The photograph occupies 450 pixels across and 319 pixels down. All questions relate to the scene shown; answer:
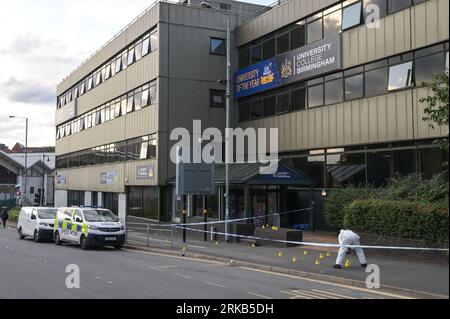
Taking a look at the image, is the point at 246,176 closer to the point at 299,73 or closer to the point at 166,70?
the point at 299,73

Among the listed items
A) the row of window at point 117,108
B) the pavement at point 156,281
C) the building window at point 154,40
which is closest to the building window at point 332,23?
the building window at point 154,40

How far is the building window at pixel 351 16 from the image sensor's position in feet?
78.4

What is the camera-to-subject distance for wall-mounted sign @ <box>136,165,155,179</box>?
109 feet

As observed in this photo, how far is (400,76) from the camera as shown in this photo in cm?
2194

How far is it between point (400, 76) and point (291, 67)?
7457 millimetres

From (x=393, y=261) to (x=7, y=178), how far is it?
90628 millimetres

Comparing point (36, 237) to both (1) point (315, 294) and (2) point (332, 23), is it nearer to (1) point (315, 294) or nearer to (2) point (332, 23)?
(2) point (332, 23)

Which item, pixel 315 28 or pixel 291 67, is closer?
pixel 315 28

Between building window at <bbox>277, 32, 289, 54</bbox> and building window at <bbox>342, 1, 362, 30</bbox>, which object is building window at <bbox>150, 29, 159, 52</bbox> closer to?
building window at <bbox>277, 32, 289, 54</bbox>

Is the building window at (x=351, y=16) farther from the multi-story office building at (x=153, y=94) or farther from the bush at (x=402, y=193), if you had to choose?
the multi-story office building at (x=153, y=94)

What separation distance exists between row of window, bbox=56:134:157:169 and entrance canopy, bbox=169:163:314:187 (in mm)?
8574

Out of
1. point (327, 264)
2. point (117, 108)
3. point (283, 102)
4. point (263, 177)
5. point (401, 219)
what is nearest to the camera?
point (327, 264)

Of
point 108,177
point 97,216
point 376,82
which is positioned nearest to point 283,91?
point 376,82

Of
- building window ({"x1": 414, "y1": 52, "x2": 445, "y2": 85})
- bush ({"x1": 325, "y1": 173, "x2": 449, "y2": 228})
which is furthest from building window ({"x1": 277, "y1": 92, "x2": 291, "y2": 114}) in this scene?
building window ({"x1": 414, "y1": 52, "x2": 445, "y2": 85})
